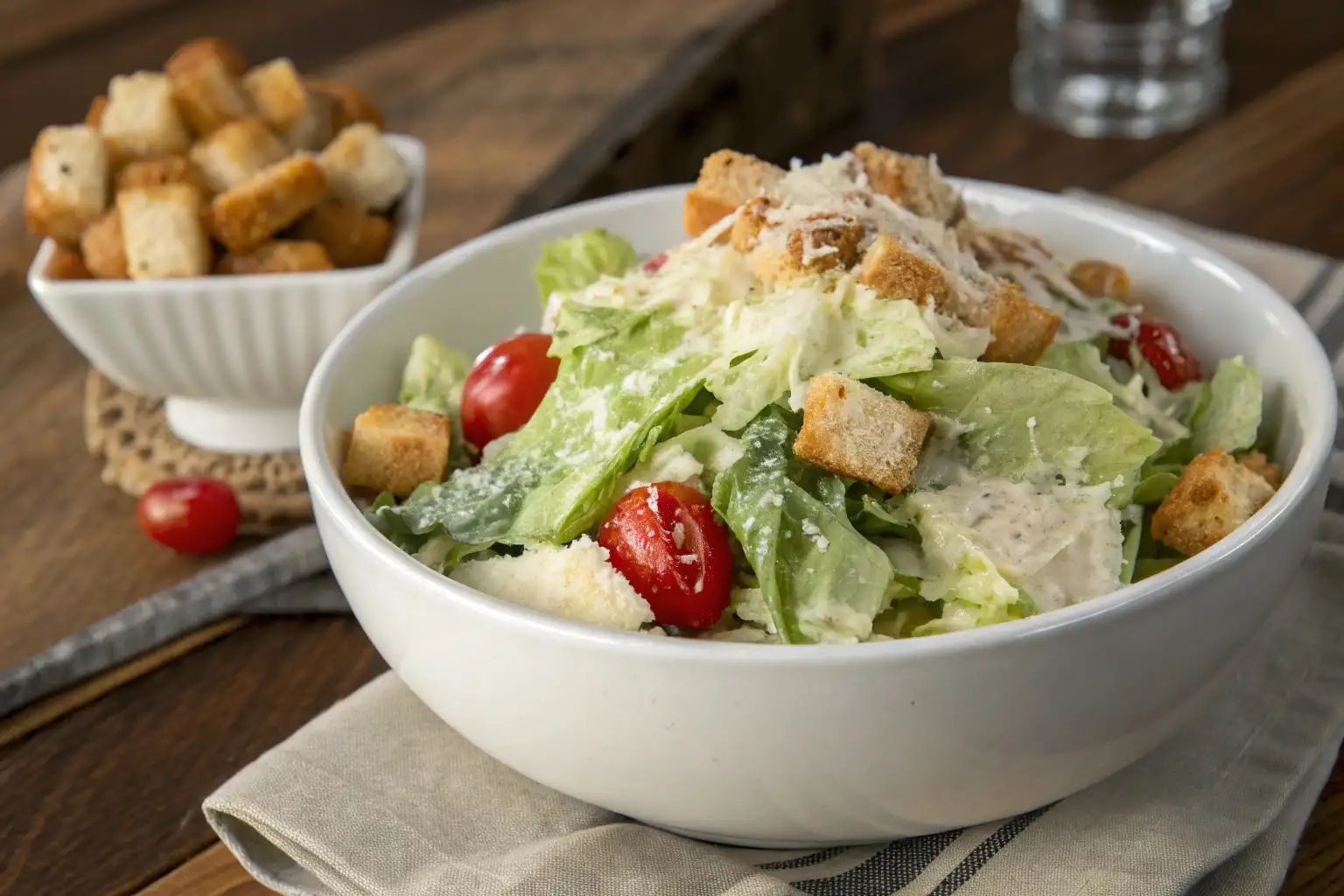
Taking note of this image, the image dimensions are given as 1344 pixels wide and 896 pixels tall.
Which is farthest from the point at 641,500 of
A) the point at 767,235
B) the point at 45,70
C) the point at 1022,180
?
the point at 45,70

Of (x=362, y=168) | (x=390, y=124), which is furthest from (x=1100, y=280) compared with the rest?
(x=390, y=124)

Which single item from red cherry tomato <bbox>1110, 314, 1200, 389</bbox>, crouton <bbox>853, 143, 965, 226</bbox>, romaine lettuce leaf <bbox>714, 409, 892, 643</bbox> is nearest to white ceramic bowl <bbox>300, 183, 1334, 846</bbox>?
romaine lettuce leaf <bbox>714, 409, 892, 643</bbox>

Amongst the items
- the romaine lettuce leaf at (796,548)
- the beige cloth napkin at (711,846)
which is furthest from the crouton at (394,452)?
the romaine lettuce leaf at (796,548)

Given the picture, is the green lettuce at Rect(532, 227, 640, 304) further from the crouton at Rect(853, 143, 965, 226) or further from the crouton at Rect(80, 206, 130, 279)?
the crouton at Rect(80, 206, 130, 279)

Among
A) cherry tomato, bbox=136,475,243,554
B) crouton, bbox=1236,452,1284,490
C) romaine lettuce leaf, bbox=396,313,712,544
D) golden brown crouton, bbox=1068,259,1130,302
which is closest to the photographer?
romaine lettuce leaf, bbox=396,313,712,544

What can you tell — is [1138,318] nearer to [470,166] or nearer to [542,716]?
[542,716]

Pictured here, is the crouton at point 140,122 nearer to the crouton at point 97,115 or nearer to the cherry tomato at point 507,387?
the crouton at point 97,115
